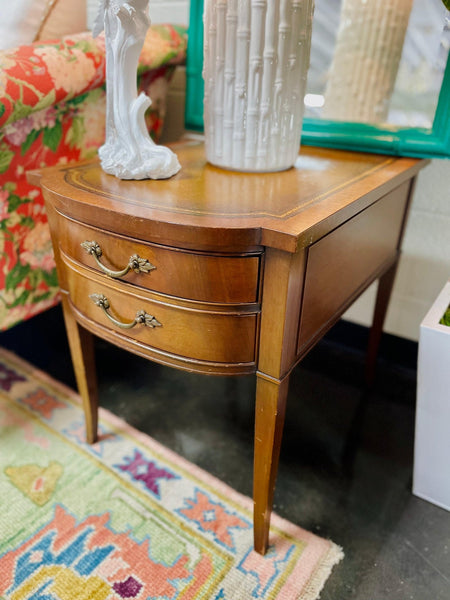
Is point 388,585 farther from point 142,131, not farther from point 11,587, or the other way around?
point 142,131

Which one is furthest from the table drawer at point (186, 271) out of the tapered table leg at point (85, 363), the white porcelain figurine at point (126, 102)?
the tapered table leg at point (85, 363)

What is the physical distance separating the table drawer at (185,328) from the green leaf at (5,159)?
330mm

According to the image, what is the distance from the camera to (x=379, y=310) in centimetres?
117

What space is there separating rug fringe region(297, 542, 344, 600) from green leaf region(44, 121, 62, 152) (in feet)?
3.16

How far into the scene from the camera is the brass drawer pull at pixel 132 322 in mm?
683

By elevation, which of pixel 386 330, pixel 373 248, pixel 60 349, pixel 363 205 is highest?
pixel 363 205

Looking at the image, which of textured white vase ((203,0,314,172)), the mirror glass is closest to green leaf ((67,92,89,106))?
textured white vase ((203,0,314,172))

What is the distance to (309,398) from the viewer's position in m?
1.24

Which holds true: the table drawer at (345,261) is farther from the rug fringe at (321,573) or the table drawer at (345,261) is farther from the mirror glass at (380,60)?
the rug fringe at (321,573)

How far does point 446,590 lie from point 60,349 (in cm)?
112

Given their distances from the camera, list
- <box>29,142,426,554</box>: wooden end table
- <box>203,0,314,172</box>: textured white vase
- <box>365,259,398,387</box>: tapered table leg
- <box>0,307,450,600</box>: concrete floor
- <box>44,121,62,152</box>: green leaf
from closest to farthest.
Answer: <box>29,142,426,554</box>: wooden end table → <box>203,0,314,172</box>: textured white vase → <box>0,307,450,600</box>: concrete floor → <box>44,121,62,152</box>: green leaf → <box>365,259,398,387</box>: tapered table leg

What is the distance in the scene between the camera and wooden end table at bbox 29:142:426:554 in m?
0.60

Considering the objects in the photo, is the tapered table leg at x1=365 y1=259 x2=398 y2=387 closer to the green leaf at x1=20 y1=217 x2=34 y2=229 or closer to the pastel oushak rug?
the pastel oushak rug

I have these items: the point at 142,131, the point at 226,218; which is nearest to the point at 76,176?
the point at 142,131
